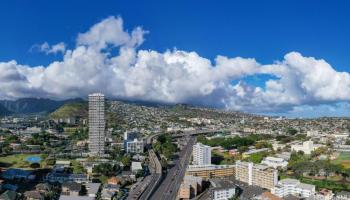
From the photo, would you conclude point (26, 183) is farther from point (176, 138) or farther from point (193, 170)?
point (176, 138)

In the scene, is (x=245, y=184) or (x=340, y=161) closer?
(x=245, y=184)

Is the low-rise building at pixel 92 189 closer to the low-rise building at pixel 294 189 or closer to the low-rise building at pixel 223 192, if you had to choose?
the low-rise building at pixel 223 192

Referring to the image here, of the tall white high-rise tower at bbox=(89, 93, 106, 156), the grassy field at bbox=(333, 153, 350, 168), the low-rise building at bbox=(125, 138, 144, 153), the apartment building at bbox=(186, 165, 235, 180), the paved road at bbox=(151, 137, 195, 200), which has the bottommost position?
the paved road at bbox=(151, 137, 195, 200)

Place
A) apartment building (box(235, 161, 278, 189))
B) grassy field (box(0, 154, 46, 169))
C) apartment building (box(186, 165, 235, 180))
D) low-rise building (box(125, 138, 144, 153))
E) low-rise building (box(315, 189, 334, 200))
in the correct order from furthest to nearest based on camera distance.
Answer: low-rise building (box(125, 138, 144, 153))
grassy field (box(0, 154, 46, 169))
apartment building (box(186, 165, 235, 180))
apartment building (box(235, 161, 278, 189))
low-rise building (box(315, 189, 334, 200))

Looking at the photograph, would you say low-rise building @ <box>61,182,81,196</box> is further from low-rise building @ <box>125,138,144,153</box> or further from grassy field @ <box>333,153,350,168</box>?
grassy field @ <box>333,153,350,168</box>

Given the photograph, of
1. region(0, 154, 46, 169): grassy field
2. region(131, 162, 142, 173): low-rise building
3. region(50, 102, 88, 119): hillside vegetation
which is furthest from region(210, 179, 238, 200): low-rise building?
region(50, 102, 88, 119): hillside vegetation

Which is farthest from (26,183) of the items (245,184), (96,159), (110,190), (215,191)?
(245,184)

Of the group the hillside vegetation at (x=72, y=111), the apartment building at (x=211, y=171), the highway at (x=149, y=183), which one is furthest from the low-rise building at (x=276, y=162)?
the hillside vegetation at (x=72, y=111)

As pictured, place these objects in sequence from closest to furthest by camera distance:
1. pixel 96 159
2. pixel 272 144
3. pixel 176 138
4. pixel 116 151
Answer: pixel 96 159, pixel 116 151, pixel 272 144, pixel 176 138
